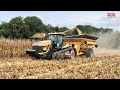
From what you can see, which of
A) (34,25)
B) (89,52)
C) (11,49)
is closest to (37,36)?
(34,25)

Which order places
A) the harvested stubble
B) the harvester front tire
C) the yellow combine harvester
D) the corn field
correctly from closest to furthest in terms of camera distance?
1. the harvested stubble
2. the yellow combine harvester
3. the harvester front tire
4. the corn field

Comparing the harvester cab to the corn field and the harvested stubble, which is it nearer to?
the harvested stubble

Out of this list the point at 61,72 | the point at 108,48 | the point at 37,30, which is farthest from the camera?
the point at 108,48

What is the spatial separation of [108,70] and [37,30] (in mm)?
2793

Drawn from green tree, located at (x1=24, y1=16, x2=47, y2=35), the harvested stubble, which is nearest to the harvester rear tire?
the harvested stubble

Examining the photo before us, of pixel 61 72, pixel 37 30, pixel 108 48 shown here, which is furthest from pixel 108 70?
pixel 108 48

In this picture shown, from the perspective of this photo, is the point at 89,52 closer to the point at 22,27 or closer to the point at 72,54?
the point at 72,54

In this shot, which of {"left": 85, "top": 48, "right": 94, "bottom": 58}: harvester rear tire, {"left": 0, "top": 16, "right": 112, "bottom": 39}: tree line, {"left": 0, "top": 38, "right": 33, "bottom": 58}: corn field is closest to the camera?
{"left": 0, "top": 16, "right": 112, "bottom": 39}: tree line

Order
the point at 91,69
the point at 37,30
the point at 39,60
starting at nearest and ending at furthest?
the point at 91,69 → the point at 37,30 → the point at 39,60

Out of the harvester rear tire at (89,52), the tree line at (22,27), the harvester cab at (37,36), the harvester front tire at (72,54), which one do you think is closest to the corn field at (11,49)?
the harvester cab at (37,36)
